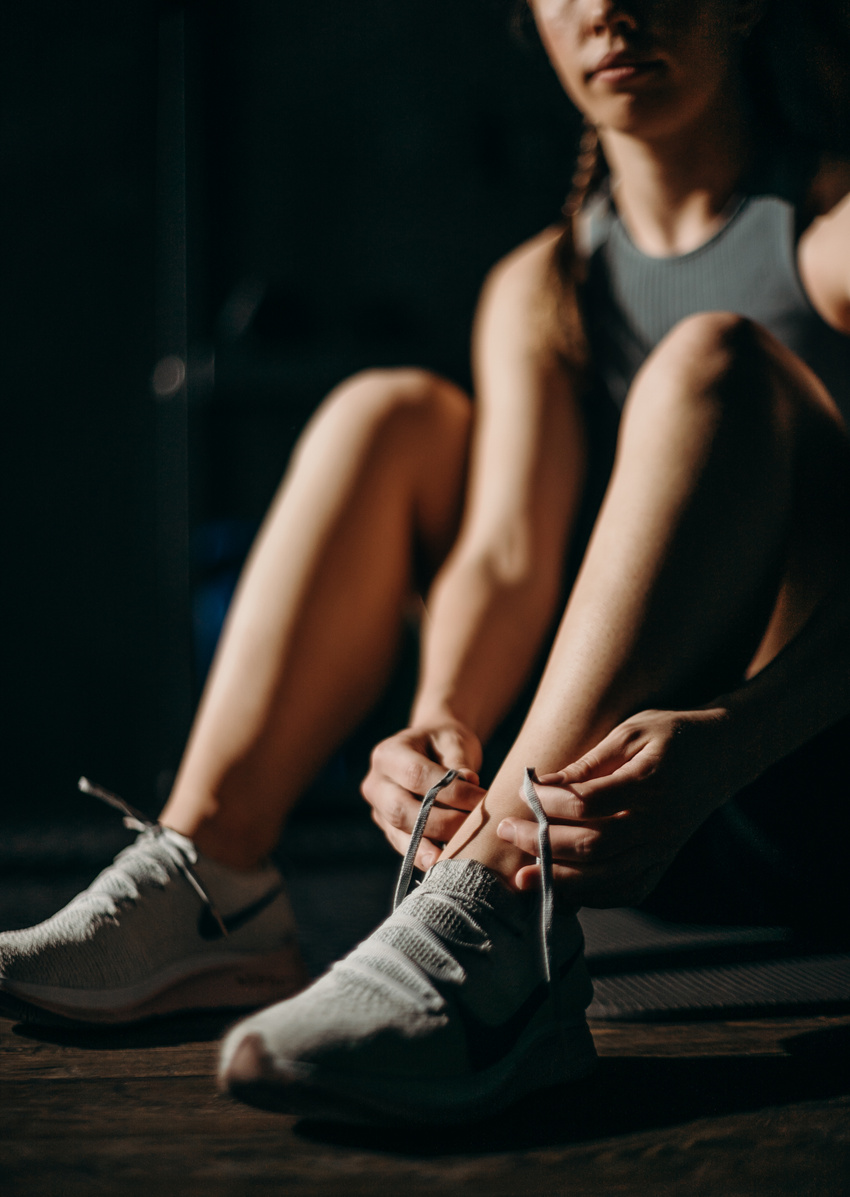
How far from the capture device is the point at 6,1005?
1.76 ft

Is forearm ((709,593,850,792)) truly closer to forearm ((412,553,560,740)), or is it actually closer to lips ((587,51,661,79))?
forearm ((412,553,560,740))

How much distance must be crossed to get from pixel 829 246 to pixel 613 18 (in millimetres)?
227

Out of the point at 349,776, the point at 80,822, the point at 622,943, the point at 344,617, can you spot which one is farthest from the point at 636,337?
the point at 80,822

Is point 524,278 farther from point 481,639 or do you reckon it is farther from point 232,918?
point 232,918

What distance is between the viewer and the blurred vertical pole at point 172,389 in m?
1.66

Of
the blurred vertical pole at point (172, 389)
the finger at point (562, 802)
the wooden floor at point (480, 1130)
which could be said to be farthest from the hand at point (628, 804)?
the blurred vertical pole at point (172, 389)

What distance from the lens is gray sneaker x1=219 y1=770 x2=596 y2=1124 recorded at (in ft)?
1.32

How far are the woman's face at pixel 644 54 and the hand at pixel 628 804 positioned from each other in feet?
1.58

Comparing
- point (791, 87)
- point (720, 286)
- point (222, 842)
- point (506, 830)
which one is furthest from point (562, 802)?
point (791, 87)

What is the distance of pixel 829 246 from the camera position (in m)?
0.71

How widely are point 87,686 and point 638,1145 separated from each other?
1.50 metres

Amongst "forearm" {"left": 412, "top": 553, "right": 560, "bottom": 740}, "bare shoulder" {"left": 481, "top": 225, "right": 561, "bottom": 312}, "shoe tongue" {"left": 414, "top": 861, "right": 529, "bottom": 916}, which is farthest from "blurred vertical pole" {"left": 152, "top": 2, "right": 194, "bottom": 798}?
"shoe tongue" {"left": 414, "top": 861, "right": 529, "bottom": 916}

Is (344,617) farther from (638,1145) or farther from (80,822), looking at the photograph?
(80,822)

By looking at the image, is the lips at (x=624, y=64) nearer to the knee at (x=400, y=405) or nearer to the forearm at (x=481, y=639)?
the knee at (x=400, y=405)
